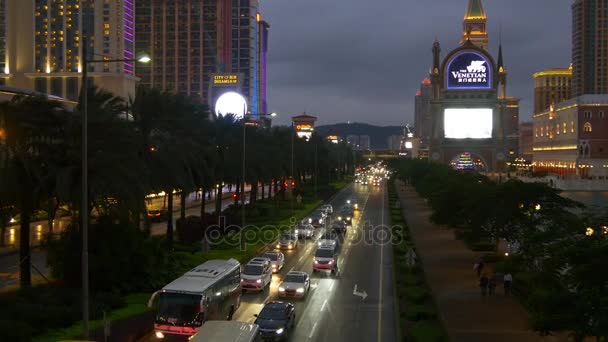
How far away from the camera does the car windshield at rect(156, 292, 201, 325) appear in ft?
62.4

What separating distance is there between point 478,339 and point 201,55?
16122cm

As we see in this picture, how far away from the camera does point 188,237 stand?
138ft

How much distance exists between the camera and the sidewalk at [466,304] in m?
21.3

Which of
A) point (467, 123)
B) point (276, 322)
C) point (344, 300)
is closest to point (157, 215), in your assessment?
point (344, 300)

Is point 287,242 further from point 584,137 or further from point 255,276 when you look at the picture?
point 584,137

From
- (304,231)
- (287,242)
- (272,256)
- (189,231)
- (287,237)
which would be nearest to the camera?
(272,256)

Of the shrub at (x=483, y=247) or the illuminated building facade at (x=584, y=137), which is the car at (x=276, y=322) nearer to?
the shrub at (x=483, y=247)

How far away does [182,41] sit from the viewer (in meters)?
174

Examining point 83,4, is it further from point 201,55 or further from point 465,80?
point 465,80

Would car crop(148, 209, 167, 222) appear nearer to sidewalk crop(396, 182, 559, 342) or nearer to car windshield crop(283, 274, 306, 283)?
sidewalk crop(396, 182, 559, 342)

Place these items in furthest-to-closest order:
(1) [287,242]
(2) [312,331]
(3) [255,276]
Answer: (1) [287,242] → (3) [255,276] → (2) [312,331]

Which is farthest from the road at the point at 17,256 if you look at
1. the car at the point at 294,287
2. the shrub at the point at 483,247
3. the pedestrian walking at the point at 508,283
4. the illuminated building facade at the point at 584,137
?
the illuminated building facade at the point at 584,137

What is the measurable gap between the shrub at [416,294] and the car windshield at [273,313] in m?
6.74

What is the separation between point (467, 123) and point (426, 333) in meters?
107
